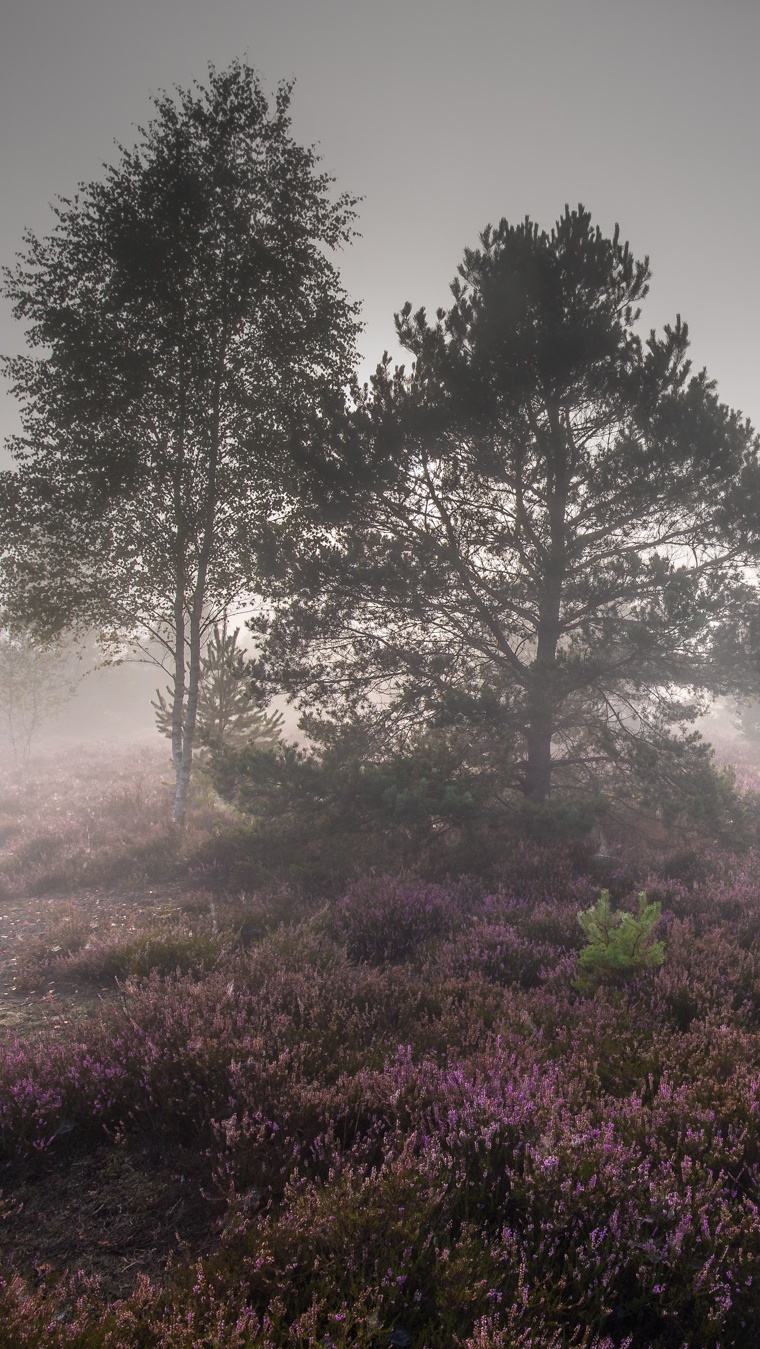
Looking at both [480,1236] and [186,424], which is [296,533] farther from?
[480,1236]

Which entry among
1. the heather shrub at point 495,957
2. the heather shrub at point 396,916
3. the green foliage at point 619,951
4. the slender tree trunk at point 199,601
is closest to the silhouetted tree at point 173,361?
the slender tree trunk at point 199,601

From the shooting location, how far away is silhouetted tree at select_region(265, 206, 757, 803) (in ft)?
33.4

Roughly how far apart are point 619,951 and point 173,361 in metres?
13.8

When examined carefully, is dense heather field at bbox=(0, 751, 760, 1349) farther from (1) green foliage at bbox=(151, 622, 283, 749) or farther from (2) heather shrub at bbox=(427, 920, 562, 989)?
(1) green foliage at bbox=(151, 622, 283, 749)

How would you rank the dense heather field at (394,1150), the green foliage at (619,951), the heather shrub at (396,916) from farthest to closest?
the heather shrub at (396,916) → the green foliage at (619,951) → the dense heather field at (394,1150)

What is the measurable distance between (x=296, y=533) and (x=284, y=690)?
3839 mm

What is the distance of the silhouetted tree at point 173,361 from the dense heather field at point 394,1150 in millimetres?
8950

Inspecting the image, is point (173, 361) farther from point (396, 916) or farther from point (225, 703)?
point (396, 916)

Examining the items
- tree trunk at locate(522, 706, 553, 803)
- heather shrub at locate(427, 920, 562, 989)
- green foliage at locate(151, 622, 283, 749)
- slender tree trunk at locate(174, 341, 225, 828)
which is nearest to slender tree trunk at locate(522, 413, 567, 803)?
tree trunk at locate(522, 706, 553, 803)

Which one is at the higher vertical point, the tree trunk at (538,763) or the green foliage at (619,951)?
the tree trunk at (538,763)

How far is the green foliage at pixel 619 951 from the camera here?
518cm

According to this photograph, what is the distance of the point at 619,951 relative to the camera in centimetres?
522

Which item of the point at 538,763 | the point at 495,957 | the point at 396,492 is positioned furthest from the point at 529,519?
the point at 495,957

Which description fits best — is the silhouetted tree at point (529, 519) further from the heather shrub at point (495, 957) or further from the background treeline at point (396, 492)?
the heather shrub at point (495, 957)
